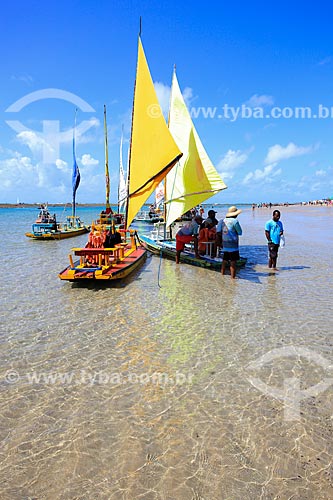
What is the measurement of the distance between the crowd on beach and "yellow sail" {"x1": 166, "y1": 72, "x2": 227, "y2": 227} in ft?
2.75

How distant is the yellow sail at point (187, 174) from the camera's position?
13.2m

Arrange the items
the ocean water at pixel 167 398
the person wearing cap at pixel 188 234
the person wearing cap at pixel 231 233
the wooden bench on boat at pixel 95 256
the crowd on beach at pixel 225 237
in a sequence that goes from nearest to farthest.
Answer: the ocean water at pixel 167 398, the wooden bench on boat at pixel 95 256, the person wearing cap at pixel 231 233, the crowd on beach at pixel 225 237, the person wearing cap at pixel 188 234

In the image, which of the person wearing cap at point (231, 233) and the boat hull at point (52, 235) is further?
the boat hull at point (52, 235)

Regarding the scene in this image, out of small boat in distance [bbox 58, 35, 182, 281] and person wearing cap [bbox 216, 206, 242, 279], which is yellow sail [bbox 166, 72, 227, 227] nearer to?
person wearing cap [bbox 216, 206, 242, 279]

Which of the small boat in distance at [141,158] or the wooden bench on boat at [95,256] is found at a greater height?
the small boat in distance at [141,158]

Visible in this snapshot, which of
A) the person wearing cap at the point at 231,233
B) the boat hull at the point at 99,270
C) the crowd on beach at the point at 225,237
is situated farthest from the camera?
the crowd on beach at the point at 225,237

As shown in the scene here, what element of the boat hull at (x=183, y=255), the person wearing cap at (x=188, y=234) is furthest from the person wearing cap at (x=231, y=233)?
the person wearing cap at (x=188, y=234)

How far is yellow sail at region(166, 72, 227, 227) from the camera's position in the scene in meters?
13.2

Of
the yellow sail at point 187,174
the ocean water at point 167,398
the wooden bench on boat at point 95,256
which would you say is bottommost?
the ocean water at point 167,398

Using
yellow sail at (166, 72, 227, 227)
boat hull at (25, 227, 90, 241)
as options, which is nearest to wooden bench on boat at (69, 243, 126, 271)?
yellow sail at (166, 72, 227, 227)

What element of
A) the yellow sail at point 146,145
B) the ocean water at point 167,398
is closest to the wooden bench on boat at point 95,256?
the yellow sail at point 146,145

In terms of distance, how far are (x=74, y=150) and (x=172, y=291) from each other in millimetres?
23117

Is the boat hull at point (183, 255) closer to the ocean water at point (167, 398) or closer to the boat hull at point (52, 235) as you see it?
the ocean water at point (167, 398)

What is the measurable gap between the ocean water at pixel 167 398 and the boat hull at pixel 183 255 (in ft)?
11.7
